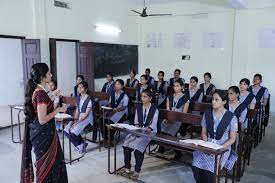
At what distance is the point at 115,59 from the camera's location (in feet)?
25.1

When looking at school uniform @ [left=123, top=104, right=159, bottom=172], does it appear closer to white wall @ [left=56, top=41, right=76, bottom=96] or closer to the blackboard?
white wall @ [left=56, top=41, right=76, bottom=96]

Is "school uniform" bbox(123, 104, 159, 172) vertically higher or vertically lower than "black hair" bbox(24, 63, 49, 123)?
lower

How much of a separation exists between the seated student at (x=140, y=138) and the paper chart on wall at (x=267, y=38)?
4778 millimetres

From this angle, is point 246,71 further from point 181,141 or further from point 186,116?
point 181,141

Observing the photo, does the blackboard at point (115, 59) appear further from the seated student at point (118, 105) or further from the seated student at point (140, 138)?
the seated student at point (140, 138)

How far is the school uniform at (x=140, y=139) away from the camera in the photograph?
3004 mm

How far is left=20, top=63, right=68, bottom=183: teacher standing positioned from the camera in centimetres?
215

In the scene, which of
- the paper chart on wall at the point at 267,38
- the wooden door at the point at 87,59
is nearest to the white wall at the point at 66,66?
the wooden door at the point at 87,59

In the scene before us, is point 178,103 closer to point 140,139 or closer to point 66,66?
point 140,139

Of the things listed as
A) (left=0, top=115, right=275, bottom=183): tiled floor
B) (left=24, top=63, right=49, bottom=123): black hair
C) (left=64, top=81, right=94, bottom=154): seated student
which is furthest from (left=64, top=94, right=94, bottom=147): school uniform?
(left=24, top=63, right=49, bottom=123): black hair

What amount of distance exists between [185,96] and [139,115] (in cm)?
109

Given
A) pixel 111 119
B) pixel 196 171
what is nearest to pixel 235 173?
pixel 196 171

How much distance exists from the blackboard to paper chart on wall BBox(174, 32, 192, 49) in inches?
53.9

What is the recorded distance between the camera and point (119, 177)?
309 centimetres
